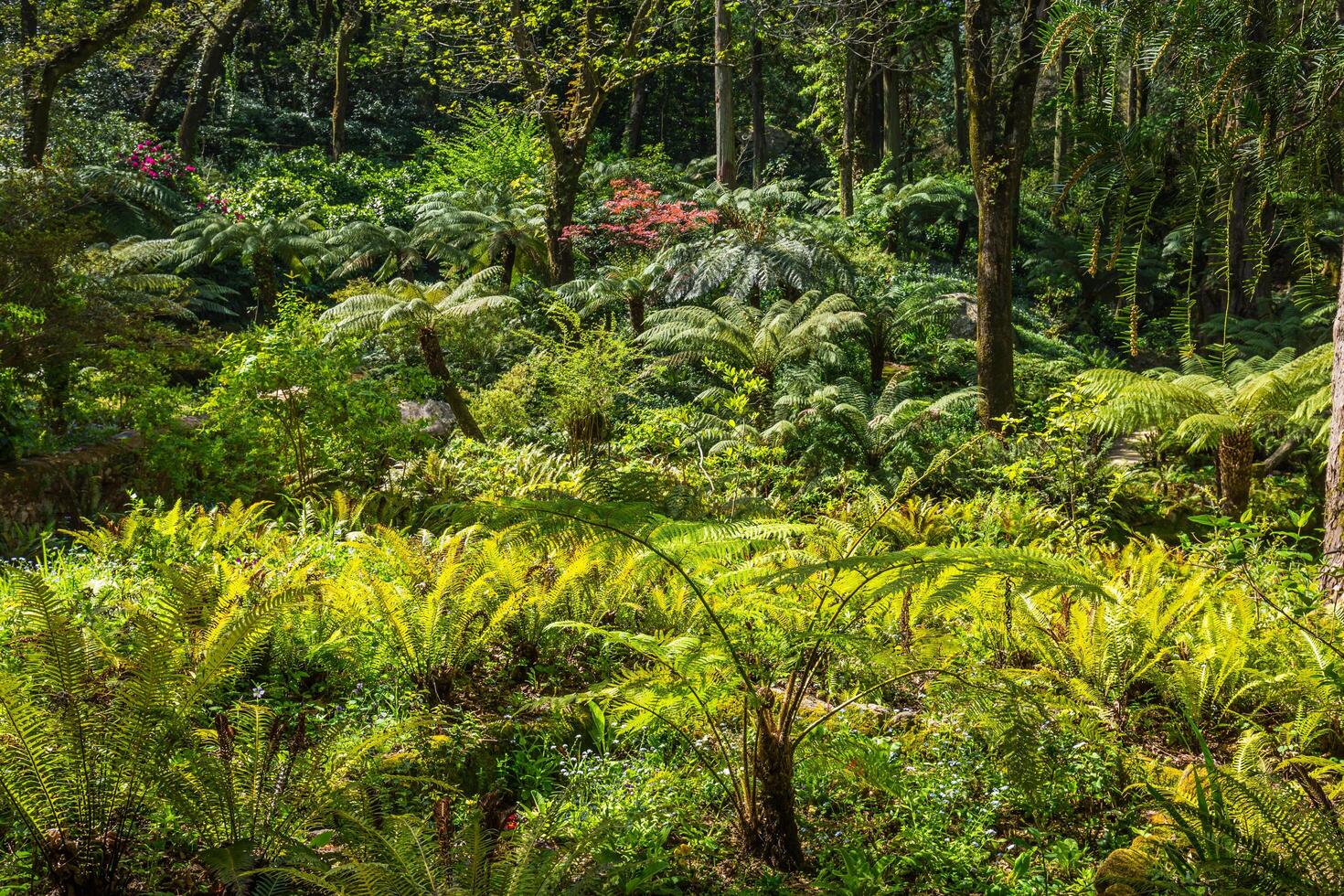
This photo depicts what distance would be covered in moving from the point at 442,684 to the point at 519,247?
1205 cm

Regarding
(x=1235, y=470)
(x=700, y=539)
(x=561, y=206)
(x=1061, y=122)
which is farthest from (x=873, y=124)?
(x=700, y=539)

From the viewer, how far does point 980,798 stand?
2.94 metres

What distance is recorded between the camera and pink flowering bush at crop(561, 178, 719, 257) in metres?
14.4

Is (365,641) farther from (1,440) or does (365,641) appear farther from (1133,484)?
(1133,484)

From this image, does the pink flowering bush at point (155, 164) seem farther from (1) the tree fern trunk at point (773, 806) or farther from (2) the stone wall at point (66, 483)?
(1) the tree fern trunk at point (773, 806)

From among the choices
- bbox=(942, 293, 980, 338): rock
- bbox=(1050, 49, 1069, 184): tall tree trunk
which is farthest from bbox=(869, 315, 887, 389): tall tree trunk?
bbox=(1050, 49, 1069, 184): tall tree trunk

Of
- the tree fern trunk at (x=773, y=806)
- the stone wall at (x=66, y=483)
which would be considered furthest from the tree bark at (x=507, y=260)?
the tree fern trunk at (x=773, y=806)

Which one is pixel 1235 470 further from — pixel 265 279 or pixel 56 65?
pixel 265 279

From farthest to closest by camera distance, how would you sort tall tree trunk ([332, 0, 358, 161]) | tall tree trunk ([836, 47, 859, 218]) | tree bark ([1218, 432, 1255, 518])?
tall tree trunk ([332, 0, 358, 161]) < tall tree trunk ([836, 47, 859, 218]) < tree bark ([1218, 432, 1255, 518])

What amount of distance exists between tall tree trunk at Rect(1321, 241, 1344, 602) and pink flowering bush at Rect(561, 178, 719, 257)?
1009 cm

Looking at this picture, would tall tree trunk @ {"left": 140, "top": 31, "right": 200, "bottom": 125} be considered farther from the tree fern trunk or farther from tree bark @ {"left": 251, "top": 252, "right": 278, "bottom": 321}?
the tree fern trunk

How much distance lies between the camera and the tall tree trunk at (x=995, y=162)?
7953 mm

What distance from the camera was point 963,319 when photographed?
13164 millimetres

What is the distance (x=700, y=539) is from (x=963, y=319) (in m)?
11.2
